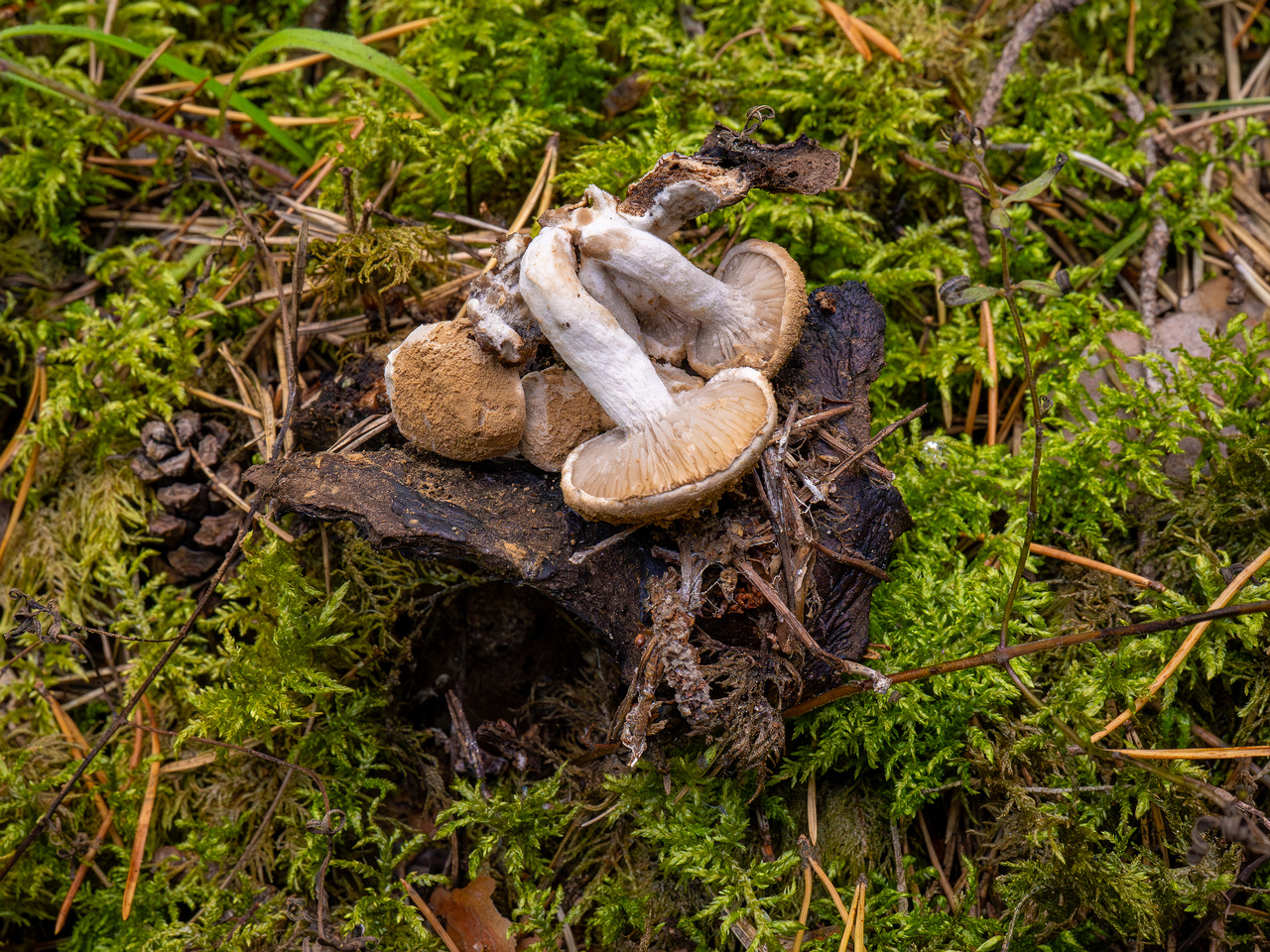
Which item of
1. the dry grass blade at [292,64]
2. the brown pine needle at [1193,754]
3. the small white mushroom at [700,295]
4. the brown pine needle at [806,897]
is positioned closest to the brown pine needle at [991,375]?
the small white mushroom at [700,295]

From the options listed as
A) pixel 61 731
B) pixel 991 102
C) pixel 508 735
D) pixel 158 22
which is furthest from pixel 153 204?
pixel 991 102

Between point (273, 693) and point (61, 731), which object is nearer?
point (273, 693)

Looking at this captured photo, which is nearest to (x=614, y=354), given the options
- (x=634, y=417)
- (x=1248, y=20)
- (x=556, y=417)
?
(x=634, y=417)

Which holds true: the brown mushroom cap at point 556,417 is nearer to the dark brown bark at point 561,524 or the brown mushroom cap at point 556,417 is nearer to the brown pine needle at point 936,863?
the dark brown bark at point 561,524

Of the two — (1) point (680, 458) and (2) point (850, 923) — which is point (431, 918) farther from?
(1) point (680, 458)

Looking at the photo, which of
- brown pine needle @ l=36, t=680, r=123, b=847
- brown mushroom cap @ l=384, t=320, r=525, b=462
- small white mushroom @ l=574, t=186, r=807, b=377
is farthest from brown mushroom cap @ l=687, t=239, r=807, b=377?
brown pine needle @ l=36, t=680, r=123, b=847

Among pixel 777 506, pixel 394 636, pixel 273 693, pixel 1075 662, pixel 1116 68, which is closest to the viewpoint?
pixel 777 506

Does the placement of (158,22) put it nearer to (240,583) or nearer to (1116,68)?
(240,583)
